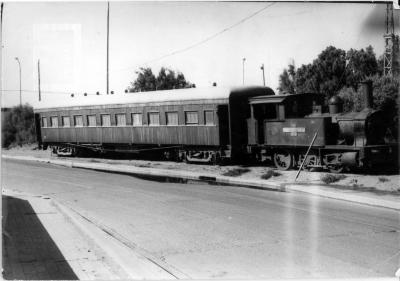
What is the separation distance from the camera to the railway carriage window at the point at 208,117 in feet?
63.8

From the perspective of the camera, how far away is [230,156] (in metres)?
19.0

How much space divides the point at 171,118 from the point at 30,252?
48.8 feet

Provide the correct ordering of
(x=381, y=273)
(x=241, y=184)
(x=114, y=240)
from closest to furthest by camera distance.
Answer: (x=381, y=273) → (x=114, y=240) → (x=241, y=184)

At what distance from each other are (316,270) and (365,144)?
9.93 meters

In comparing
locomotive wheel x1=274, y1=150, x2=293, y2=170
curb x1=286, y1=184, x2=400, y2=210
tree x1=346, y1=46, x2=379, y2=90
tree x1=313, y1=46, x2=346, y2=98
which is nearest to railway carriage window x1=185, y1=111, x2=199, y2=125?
locomotive wheel x1=274, y1=150, x2=293, y2=170

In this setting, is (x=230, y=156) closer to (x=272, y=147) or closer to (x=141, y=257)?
Answer: (x=272, y=147)

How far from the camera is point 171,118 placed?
70.2 ft

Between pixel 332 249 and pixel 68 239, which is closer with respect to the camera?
pixel 332 249

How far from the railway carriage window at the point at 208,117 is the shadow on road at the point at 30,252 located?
11.0 metres

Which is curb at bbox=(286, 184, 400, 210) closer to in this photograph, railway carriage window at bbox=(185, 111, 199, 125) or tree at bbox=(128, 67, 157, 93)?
railway carriage window at bbox=(185, 111, 199, 125)

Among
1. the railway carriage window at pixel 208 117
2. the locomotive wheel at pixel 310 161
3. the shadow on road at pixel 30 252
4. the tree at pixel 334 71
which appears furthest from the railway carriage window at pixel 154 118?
the tree at pixel 334 71

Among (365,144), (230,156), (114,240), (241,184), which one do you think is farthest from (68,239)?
(230,156)

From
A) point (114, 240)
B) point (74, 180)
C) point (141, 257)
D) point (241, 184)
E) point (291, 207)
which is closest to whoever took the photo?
point (141, 257)

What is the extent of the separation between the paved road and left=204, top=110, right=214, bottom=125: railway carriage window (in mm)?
5873
